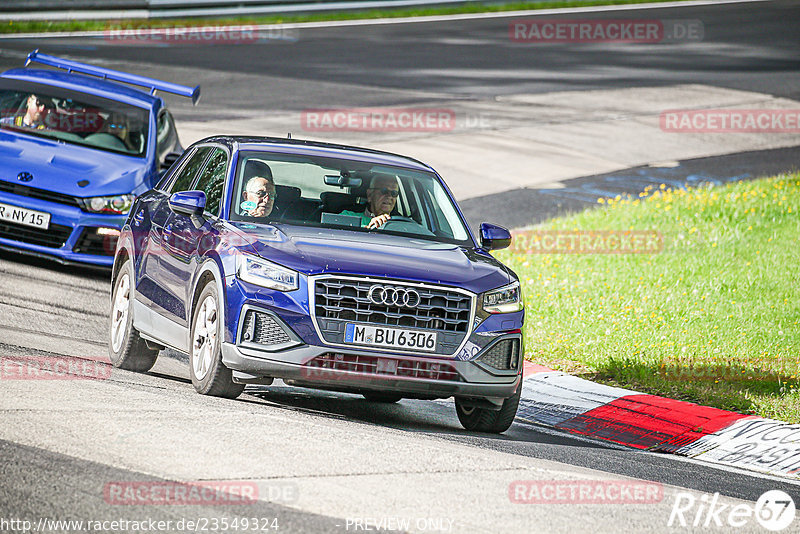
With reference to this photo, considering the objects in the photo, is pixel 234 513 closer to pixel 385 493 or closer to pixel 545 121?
pixel 385 493

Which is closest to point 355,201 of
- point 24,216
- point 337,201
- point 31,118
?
point 337,201

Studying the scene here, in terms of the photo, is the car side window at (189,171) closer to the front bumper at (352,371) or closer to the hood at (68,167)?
the front bumper at (352,371)

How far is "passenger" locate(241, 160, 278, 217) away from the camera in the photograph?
28.2 ft

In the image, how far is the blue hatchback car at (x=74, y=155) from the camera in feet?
40.8

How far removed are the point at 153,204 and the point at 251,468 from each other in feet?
13.3

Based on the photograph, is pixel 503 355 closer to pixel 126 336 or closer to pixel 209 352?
pixel 209 352

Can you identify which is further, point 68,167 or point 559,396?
point 68,167

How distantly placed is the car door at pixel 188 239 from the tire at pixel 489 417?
1.89 metres

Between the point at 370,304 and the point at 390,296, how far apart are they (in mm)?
126

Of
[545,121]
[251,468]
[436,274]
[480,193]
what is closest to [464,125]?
[545,121]

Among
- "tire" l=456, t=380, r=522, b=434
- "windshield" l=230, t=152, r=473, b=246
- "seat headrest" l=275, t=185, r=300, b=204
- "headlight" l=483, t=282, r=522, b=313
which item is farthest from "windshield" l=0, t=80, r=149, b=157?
"headlight" l=483, t=282, r=522, b=313

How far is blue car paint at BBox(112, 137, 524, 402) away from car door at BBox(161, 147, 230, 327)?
0.01m

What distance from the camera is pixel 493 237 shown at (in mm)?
8945

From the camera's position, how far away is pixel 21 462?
576 cm
